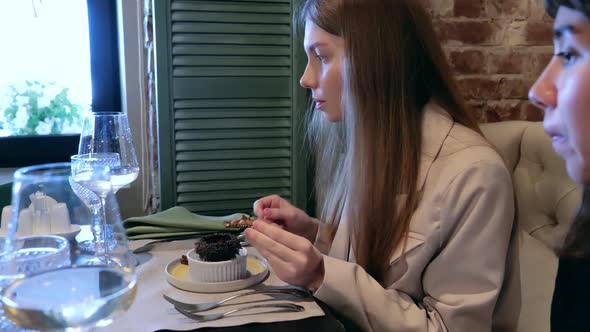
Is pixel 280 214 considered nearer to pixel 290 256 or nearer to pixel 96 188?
pixel 290 256

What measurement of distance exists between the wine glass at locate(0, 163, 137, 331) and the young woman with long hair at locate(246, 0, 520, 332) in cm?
36

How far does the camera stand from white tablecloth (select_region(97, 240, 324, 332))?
68cm

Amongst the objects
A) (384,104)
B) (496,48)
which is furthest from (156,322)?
(496,48)

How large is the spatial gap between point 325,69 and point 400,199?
0.30 m

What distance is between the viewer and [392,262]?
871 millimetres

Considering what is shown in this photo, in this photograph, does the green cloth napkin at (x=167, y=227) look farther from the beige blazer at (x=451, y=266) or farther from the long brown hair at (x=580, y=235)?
the long brown hair at (x=580, y=235)

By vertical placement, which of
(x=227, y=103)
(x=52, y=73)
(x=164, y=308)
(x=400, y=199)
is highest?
(x=52, y=73)

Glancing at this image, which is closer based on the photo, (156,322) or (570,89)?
(570,89)

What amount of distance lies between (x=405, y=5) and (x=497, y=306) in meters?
0.57

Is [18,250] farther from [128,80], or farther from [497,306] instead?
[128,80]

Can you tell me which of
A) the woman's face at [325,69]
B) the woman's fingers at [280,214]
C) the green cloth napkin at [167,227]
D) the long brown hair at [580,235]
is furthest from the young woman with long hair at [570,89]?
the green cloth napkin at [167,227]

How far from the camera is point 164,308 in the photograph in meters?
0.73

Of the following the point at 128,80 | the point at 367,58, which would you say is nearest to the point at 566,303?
the point at 367,58

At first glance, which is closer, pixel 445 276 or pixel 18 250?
pixel 18 250
